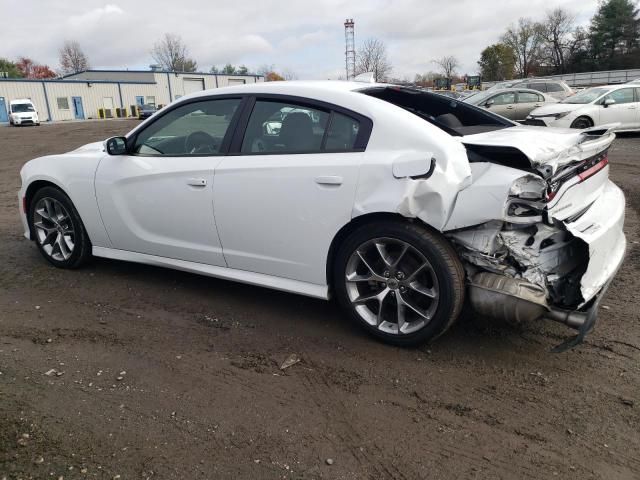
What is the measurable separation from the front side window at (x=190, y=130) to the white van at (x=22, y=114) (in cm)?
4324

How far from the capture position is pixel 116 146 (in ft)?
13.6

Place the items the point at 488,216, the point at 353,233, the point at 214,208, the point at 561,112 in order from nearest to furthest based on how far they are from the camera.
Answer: the point at 488,216 < the point at 353,233 < the point at 214,208 < the point at 561,112

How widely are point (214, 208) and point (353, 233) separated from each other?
1082 mm

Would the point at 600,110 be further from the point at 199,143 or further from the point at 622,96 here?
the point at 199,143

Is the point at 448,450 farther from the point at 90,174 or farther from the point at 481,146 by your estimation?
the point at 90,174

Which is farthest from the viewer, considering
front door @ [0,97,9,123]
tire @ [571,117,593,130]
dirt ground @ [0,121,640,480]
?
front door @ [0,97,9,123]

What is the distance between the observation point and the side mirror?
4.15 m

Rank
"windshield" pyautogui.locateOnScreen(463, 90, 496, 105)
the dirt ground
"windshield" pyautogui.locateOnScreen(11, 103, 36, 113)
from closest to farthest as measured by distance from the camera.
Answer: the dirt ground
"windshield" pyautogui.locateOnScreen(463, 90, 496, 105)
"windshield" pyautogui.locateOnScreen(11, 103, 36, 113)

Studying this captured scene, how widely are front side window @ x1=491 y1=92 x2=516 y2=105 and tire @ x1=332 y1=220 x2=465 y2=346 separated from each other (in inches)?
600

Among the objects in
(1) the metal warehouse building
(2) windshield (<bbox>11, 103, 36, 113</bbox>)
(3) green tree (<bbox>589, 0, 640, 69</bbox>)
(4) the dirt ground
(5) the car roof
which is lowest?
(4) the dirt ground

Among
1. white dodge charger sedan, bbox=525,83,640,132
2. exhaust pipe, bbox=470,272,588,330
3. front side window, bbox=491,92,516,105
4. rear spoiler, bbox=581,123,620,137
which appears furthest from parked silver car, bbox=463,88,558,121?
exhaust pipe, bbox=470,272,588,330

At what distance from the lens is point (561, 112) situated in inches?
548

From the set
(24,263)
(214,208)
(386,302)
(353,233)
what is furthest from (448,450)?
(24,263)

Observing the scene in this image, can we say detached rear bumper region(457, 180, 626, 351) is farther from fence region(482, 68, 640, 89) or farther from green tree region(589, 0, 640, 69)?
green tree region(589, 0, 640, 69)
